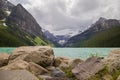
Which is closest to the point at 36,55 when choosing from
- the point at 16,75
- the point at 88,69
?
the point at 88,69

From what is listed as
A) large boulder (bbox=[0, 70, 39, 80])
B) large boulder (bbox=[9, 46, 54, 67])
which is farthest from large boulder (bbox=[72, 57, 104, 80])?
large boulder (bbox=[0, 70, 39, 80])

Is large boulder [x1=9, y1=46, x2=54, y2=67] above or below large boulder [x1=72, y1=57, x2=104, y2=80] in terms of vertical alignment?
above

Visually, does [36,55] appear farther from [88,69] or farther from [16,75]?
[16,75]

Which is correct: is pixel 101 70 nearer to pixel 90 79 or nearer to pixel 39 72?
pixel 90 79

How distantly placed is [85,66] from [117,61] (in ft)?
8.90

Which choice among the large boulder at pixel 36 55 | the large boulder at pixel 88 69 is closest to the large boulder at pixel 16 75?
the large boulder at pixel 88 69

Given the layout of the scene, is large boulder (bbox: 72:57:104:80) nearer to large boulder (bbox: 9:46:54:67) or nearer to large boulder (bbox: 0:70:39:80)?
large boulder (bbox: 9:46:54:67)

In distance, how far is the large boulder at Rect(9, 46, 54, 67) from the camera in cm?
2528

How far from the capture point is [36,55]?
997 inches

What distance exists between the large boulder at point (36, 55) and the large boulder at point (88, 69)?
6714 mm

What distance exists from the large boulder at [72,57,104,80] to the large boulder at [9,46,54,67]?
22.0ft

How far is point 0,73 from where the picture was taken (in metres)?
Result: 10.2

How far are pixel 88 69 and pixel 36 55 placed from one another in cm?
793

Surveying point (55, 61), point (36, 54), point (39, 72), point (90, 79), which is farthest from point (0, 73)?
point (55, 61)
